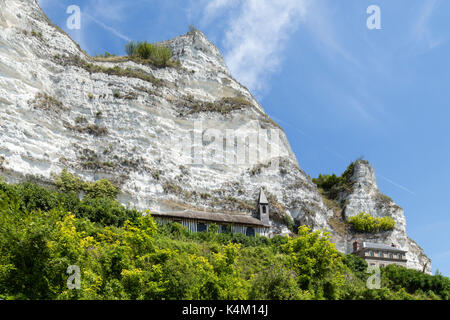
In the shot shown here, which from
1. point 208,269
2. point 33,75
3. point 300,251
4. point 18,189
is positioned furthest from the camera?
point 33,75

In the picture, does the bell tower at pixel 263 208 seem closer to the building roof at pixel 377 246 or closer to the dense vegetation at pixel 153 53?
the building roof at pixel 377 246

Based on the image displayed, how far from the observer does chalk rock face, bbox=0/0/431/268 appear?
1542 inches

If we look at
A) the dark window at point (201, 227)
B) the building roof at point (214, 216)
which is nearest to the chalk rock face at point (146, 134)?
the building roof at point (214, 216)

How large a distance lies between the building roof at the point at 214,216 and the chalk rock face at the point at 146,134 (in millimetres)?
1488

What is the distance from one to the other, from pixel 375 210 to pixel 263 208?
62.3 ft

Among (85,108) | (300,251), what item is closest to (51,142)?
(85,108)

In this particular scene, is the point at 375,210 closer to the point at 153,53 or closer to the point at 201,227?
the point at 201,227

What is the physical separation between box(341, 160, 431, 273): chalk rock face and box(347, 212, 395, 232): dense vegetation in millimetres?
803

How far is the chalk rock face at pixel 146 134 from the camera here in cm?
3916

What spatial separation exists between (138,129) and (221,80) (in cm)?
1945

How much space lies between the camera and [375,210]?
5559cm

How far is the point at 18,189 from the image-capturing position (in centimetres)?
3095
